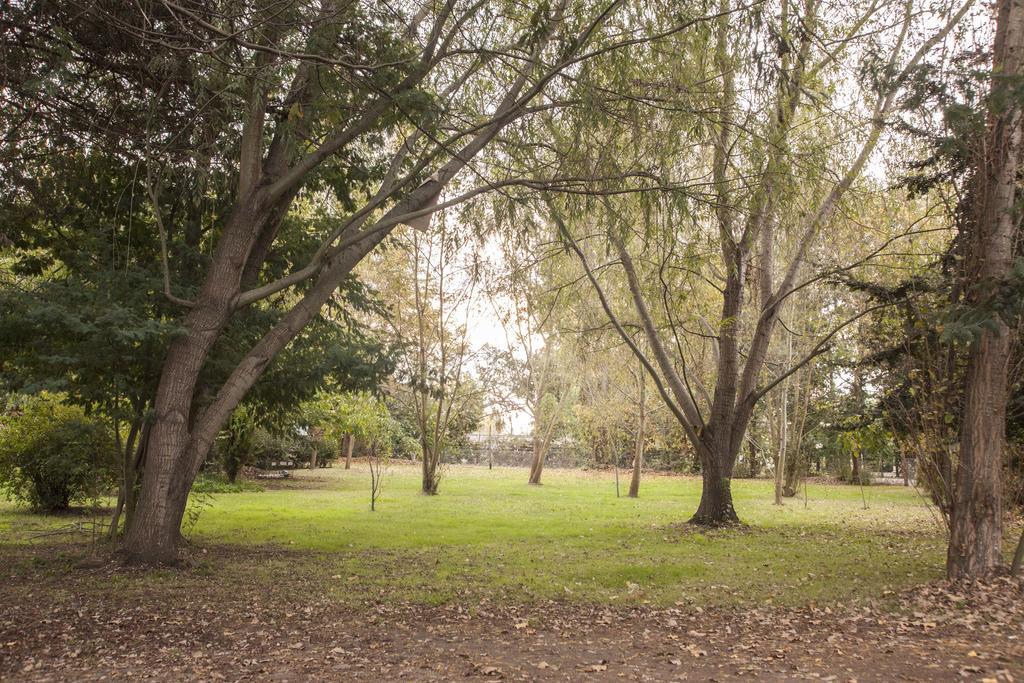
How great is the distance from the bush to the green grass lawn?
0.57 m

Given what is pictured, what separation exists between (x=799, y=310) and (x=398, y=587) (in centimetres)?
1429

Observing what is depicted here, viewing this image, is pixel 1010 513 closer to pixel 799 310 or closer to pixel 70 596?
pixel 799 310

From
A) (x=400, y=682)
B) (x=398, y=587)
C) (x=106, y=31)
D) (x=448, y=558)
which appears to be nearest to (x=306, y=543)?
(x=448, y=558)

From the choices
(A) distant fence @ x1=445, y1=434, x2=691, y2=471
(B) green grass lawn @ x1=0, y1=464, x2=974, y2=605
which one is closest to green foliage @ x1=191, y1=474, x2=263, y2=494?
(B) green grass lawn @ x1=0, y1=464, x2=974, y2=605

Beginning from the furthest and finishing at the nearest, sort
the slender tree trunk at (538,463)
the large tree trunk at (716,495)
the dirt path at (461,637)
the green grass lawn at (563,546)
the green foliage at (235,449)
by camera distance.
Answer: the slender tree trunk at (538,463), the green foliage at (235,449), the large tree trunk at (716,495), the green grass lawn at (563,546), the dirt path at (461,637)

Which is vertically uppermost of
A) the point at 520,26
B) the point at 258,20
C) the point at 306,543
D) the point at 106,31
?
the point at 520,26

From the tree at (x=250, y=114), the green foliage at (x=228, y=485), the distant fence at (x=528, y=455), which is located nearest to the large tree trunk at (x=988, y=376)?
the tree at (x=250, y=114)

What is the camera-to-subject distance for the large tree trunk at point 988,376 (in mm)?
7488

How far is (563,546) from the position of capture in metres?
11.1

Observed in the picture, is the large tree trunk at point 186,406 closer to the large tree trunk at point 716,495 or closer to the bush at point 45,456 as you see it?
the bush at point 45,456

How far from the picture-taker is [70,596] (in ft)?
23.3

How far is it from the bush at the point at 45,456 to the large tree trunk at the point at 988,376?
10.3m

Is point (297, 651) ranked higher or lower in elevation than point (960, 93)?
lower

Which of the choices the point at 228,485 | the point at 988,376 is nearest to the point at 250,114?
the point at 988,376
